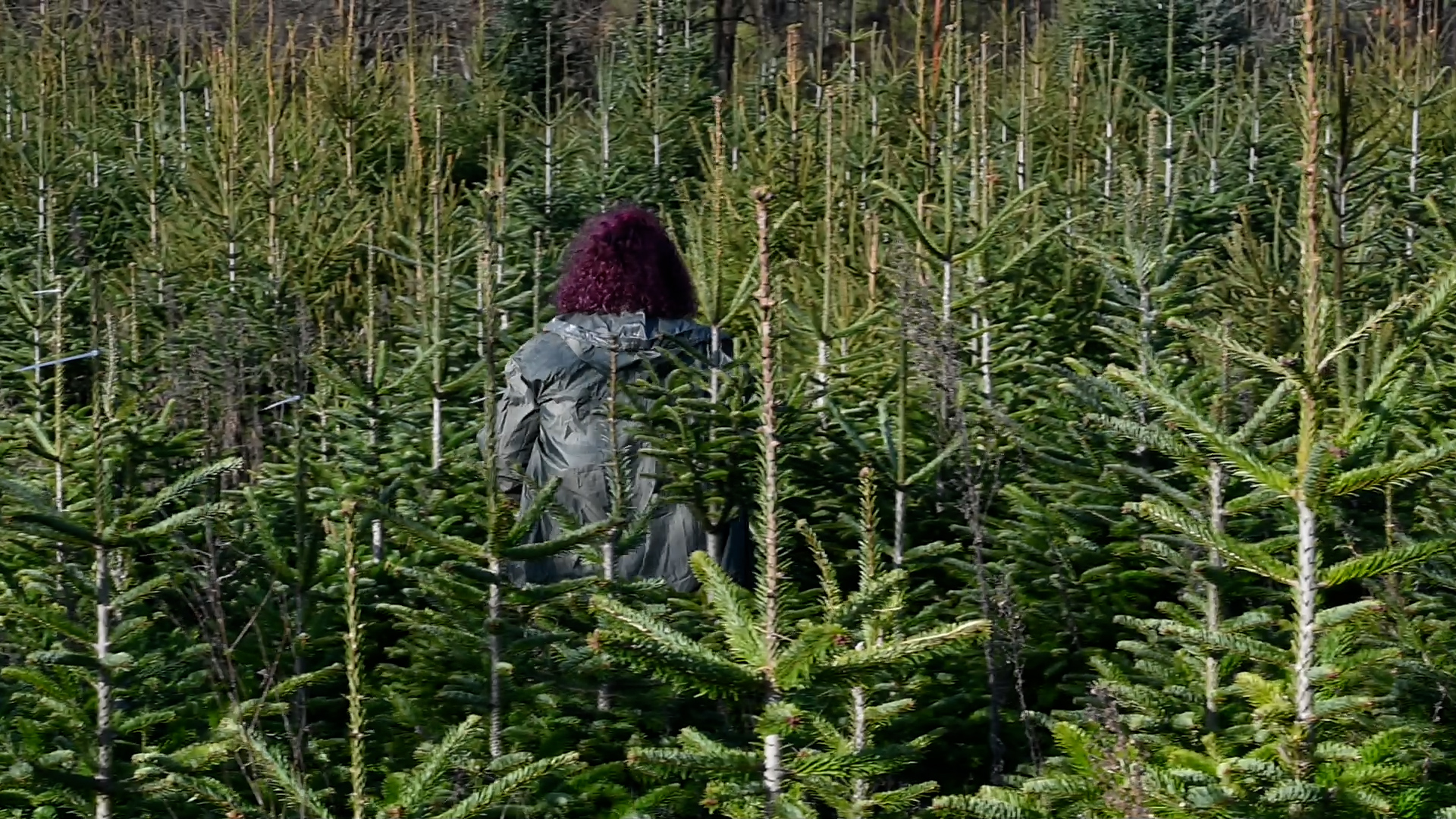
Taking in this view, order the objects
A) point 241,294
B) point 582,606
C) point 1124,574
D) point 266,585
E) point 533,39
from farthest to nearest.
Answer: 1. point 533,39
2. point 241,294
3. point 1124,574
4. point 266,585
5. point 582,606

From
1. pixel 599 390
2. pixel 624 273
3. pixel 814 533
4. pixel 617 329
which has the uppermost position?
pixel 624 273

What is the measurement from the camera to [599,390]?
4715 mm

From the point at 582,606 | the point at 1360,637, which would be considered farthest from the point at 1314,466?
the point at 582,606

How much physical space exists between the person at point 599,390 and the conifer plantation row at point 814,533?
16 cm

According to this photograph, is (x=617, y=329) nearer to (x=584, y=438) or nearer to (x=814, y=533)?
(x=584, y=438)

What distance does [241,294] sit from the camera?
896 cm

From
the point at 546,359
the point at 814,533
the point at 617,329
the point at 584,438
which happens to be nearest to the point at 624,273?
the point at 617,329

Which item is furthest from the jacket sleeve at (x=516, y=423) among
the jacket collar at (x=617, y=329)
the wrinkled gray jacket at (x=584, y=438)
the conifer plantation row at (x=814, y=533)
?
the conifer plantation row at (x=814, y=533)

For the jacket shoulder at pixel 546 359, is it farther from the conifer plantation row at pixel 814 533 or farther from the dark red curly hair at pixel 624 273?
the conifer plantation row at pixel 814 533

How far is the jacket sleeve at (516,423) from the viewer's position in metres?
4.76

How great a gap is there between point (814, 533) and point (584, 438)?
1.11m

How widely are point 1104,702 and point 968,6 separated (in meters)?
24.4

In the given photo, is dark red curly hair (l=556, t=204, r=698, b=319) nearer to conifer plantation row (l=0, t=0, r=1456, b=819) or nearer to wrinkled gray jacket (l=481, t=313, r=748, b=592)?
wrinkled gray jacket (l=481, t=313, r=748, b=592)

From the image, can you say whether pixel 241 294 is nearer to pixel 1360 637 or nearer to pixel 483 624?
pixel 483 624
